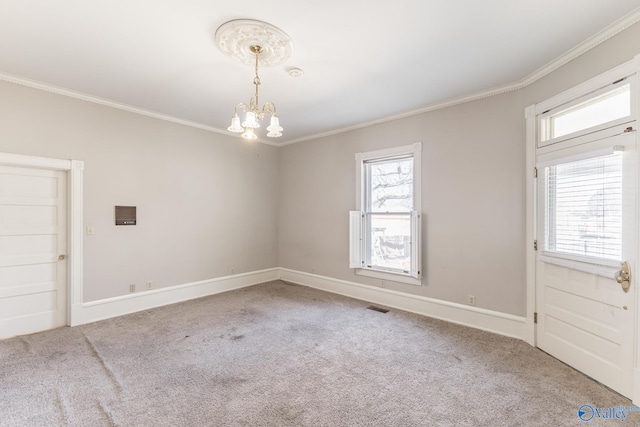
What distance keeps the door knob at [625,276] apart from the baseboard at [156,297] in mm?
4929

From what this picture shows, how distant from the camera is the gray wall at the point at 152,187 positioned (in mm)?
3467

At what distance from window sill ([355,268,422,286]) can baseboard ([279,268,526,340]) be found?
171 millimetres

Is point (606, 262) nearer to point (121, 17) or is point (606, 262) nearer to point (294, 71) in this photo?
point (294, 71)

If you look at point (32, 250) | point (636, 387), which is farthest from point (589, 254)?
point (32, 250)

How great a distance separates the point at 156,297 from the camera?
14.2 ft

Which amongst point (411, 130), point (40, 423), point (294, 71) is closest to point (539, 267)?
point (411, 130)

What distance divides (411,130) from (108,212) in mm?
4266

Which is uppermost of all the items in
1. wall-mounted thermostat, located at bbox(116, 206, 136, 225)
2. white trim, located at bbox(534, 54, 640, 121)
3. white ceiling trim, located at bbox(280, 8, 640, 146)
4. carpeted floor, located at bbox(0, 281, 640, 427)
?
white ceiling trim, located at bbox(280, 8, 640, 146)

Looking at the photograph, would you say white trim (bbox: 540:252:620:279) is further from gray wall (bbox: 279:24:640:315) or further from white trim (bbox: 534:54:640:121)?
white trim (bbox: 534:54:640:121)

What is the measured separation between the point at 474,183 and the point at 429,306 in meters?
1.71

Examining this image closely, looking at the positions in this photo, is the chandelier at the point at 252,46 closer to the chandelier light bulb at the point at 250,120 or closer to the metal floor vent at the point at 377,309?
the chandelier light bulb at the point at 250,120

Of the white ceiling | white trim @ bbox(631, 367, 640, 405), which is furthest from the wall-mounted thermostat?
white trim @ bbox(631, 367, 640, 405)

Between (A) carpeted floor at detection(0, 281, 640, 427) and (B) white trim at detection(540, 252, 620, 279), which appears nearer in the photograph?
(A) carpeted floor at detection(0, 281, 640, 427)

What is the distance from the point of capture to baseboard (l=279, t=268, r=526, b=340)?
131 inches
